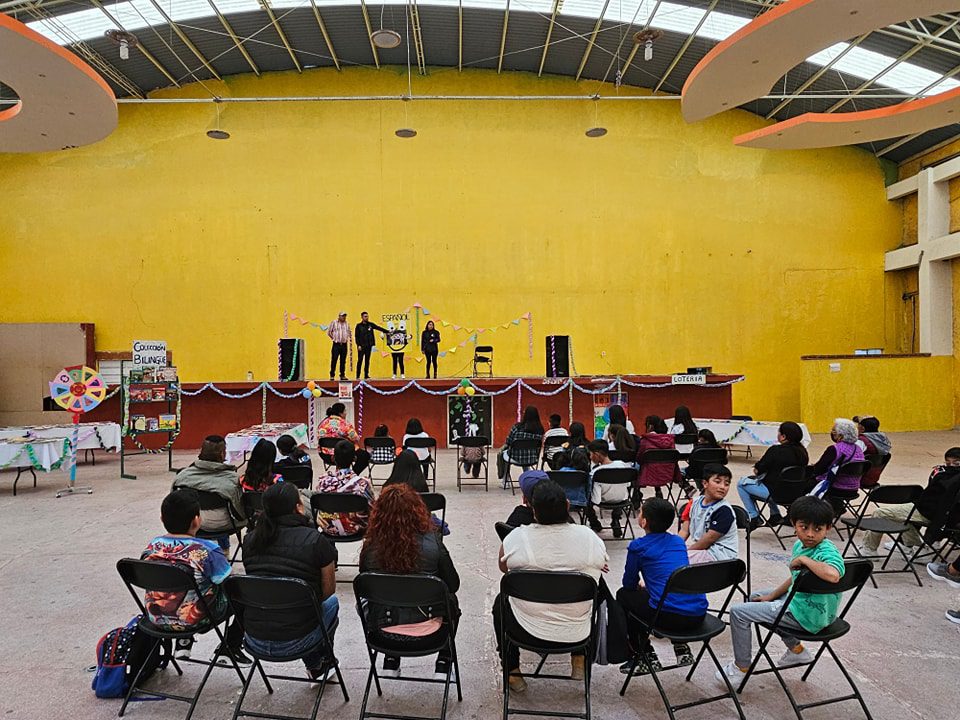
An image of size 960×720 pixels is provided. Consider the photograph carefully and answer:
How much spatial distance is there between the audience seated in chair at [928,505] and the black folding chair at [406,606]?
370cm

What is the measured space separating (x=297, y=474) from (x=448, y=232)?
10.4m

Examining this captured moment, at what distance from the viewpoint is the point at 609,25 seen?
12516 millimetres

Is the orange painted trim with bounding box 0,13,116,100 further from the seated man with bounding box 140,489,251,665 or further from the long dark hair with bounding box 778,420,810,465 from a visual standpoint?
the long dark hair with bounding box 778,420,810,465

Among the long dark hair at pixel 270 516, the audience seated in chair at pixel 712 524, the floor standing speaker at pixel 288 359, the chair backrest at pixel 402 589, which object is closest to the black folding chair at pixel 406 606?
the chair backrest at pixel 402 589

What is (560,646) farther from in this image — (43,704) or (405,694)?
(43,704)

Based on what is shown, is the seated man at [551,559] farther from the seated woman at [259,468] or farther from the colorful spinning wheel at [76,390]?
the colorful spinning wheel at [76,390]

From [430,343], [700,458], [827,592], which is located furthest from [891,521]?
[430,343]

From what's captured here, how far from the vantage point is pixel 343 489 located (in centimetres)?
425

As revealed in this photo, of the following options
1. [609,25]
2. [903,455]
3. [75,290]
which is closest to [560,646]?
[903,455]

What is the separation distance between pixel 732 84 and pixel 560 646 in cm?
761

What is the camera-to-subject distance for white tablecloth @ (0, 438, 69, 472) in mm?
7258

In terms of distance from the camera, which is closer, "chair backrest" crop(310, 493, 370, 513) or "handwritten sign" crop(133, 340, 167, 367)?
"chair backrest" crop(310, 493, 370, 513)

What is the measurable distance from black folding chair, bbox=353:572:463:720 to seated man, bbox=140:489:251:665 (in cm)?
65

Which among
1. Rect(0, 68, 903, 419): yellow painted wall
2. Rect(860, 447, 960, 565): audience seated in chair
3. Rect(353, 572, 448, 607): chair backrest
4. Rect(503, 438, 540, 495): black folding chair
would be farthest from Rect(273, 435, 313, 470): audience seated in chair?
Rect(0, 68, 903, 419): yellow painted wall
